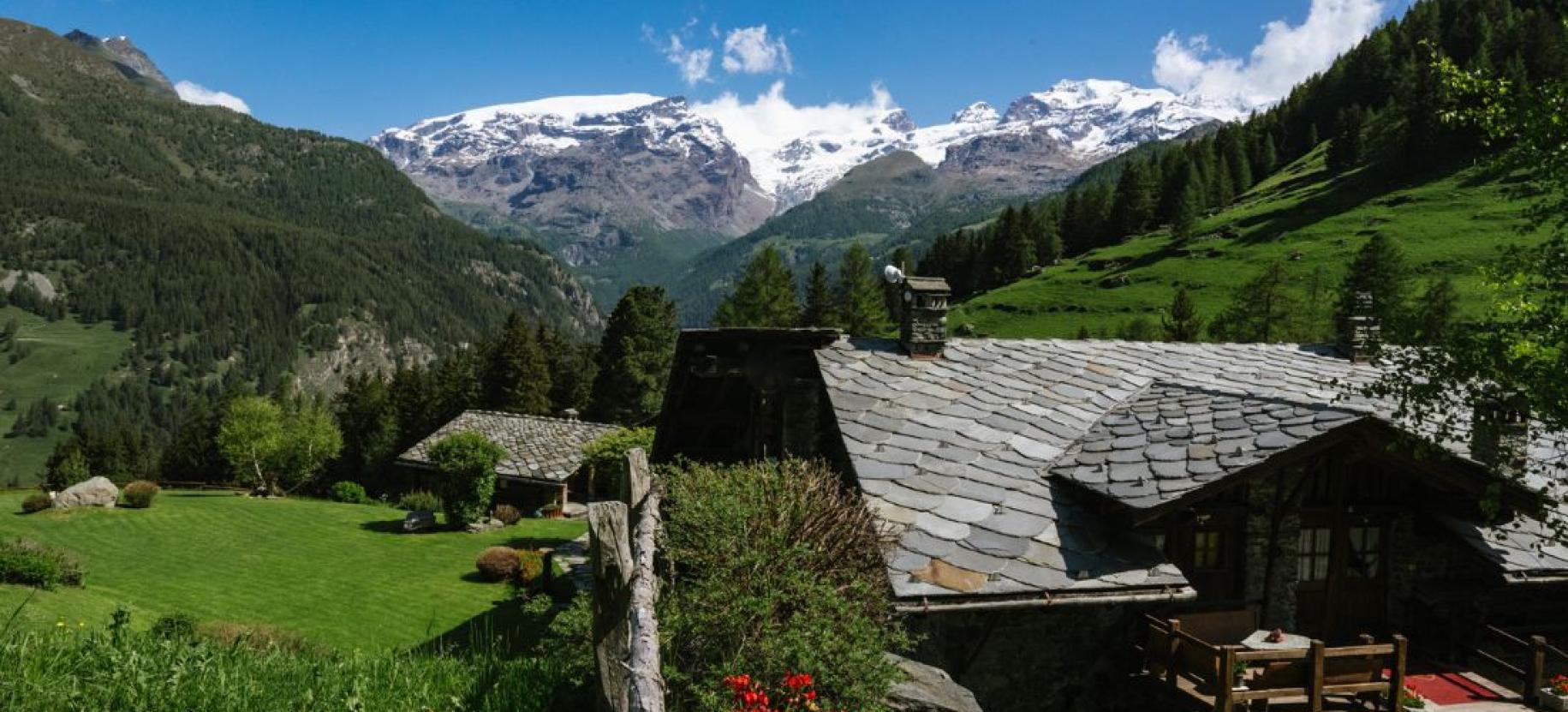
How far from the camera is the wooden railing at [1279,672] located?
31.7ft

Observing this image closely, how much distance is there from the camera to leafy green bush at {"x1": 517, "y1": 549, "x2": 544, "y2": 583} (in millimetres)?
28456

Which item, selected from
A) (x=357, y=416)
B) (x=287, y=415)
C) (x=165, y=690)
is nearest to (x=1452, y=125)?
(x=165, y=690)

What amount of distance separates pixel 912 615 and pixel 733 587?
130 inches

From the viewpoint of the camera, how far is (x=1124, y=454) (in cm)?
1181

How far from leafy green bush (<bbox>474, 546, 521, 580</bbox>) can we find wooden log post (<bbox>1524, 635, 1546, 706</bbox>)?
1070 inches

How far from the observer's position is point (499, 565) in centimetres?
2906

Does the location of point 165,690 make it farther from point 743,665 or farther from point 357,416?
point 357,416

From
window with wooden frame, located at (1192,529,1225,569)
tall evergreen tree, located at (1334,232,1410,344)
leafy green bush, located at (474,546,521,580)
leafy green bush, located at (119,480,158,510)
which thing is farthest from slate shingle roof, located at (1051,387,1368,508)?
tall evergreen tree, located at (1334,232,1410,344)

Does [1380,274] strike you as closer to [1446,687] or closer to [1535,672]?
[1535,672]

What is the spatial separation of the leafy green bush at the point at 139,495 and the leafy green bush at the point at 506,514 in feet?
61.5

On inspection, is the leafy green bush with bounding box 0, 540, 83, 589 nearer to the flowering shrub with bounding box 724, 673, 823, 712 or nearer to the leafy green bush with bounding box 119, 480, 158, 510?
the flowering shrub with bounding box 724, 673, 823, 712

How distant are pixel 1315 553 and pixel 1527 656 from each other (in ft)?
10.5

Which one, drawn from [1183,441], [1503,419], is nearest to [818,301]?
[1183,441]

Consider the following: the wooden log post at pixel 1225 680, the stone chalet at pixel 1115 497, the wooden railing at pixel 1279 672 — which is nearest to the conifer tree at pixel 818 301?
the stone chalet at pixel 1115 497
